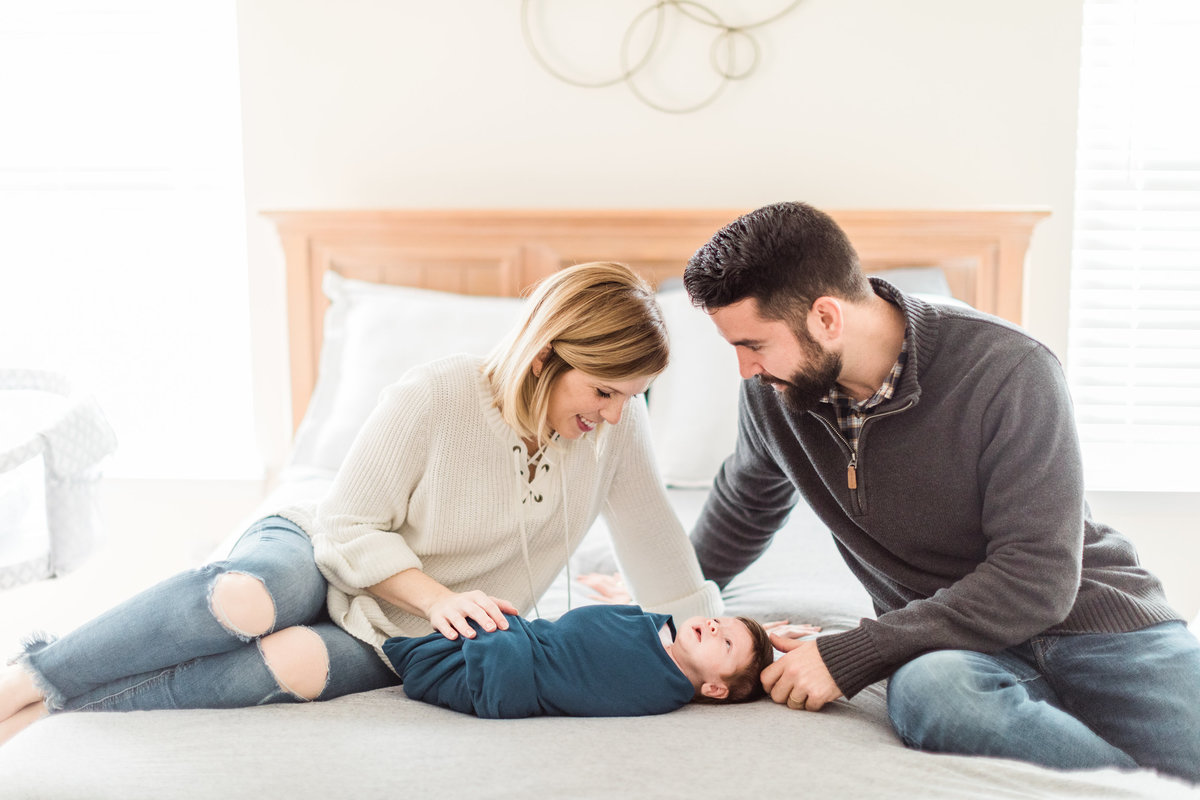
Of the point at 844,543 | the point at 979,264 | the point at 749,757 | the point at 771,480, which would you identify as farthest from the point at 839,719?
the point at 979,264

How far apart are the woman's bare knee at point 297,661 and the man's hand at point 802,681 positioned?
1.91 ft

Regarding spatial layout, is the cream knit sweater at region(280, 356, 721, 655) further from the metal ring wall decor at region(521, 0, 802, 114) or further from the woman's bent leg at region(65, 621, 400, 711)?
the metal ring wall decor at region(521, 0, 802, 114)

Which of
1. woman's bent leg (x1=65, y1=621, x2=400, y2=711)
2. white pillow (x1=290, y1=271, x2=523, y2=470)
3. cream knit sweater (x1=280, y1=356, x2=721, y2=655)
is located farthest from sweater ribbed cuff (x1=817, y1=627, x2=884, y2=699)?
white pillow (x1=290, y1=271, x2=523, y2=470)

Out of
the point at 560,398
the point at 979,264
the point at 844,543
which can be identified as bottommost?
the point at 844,543

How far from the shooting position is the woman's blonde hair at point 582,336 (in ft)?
4.69

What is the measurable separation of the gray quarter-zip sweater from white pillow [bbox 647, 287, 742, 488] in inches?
27.1

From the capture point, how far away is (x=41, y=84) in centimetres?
279

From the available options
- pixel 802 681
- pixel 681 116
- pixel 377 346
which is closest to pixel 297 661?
pixel 802 681

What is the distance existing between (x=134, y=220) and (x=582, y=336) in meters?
1.95

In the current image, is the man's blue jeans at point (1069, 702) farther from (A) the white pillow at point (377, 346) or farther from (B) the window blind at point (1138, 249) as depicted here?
(B) the window blind at point (1138, 249)

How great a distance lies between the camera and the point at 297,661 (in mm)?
1316

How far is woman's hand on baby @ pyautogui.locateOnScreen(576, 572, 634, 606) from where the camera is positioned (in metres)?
1.79

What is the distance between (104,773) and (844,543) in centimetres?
103

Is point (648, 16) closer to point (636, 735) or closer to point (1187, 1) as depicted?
point (1187, 1)
